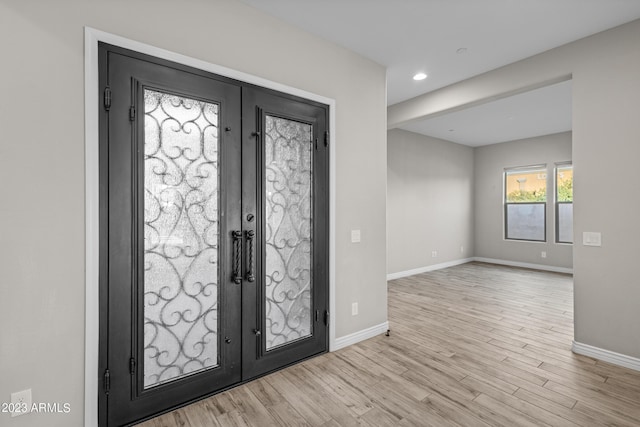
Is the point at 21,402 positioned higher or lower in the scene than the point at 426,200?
lower

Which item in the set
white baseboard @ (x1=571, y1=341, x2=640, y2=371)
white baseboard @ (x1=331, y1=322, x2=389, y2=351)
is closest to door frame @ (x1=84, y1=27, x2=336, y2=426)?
white baseboard @ (x1=331, y1=322, x2=389, y2=351)

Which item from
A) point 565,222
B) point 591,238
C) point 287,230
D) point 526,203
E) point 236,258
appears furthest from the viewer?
point 526,203

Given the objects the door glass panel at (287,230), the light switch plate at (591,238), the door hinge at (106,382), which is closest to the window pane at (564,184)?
the light switch plate at (591,238)

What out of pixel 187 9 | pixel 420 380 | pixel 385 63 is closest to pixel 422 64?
pixel 385 63

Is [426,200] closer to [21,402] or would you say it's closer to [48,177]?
[48,177]

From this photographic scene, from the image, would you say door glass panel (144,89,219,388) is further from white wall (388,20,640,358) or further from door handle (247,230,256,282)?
white wall (388,20,640,358)

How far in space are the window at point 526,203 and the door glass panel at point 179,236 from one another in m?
7.25

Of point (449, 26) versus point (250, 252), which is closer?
point (250, 252)

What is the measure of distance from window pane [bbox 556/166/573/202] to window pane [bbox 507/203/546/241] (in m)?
0.37

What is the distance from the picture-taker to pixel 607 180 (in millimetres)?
2631

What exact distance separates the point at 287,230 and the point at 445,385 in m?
1.68

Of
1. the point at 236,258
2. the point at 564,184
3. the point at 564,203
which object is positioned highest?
the point at 564,184

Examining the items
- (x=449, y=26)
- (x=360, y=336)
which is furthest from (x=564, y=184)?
(x=360, y=336)

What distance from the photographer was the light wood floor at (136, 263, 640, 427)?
1901 millimetres
